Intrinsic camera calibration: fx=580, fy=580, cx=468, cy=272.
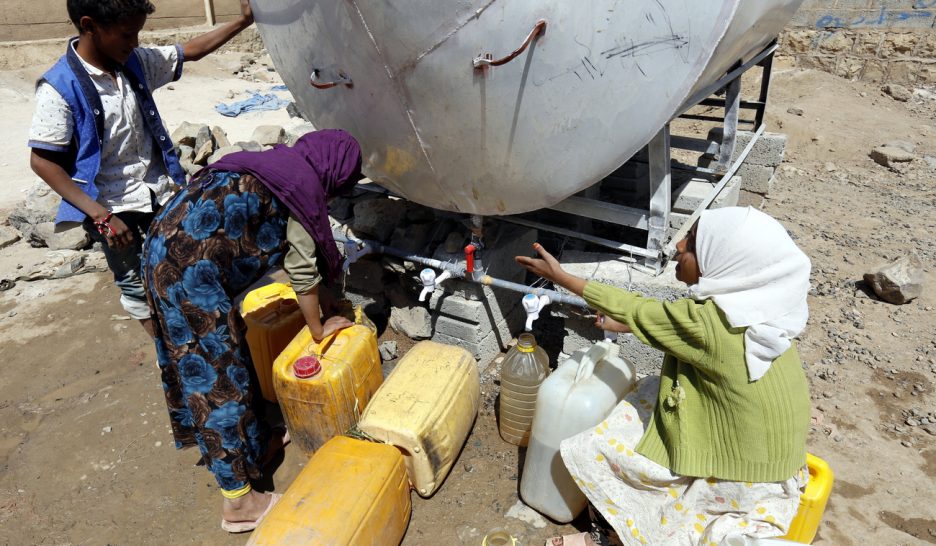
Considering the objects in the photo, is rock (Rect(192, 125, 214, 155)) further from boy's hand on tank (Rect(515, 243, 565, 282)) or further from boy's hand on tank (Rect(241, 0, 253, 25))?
boy's hand on tank (Rect(515, 243, 565, 282))

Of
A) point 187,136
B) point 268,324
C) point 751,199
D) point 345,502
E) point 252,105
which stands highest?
point 187,136

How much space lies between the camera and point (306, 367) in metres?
2.54

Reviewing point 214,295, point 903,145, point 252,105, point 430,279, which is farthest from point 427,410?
point 252,105

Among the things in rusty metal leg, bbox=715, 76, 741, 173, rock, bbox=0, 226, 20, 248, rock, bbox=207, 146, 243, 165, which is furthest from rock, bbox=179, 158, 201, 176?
rusty metal leg, bbox=715, 76, 741, 173

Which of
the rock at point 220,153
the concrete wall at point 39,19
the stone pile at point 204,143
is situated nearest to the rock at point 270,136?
the stone pile at point 204,143

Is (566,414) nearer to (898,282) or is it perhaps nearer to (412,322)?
(412,322)

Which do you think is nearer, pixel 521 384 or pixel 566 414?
pixel 566 414

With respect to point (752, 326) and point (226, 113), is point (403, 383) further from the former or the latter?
point (226, 113)

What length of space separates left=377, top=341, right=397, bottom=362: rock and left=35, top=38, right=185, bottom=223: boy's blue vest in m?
1.66

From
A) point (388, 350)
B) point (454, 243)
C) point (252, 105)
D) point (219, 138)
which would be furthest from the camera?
point (252, 105)

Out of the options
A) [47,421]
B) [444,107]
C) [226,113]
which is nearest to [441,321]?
[444,107]

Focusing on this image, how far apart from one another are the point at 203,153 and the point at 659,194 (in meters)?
4.29

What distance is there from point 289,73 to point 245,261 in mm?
1087

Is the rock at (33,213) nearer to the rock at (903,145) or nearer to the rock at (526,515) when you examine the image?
the rock at (526,515)
